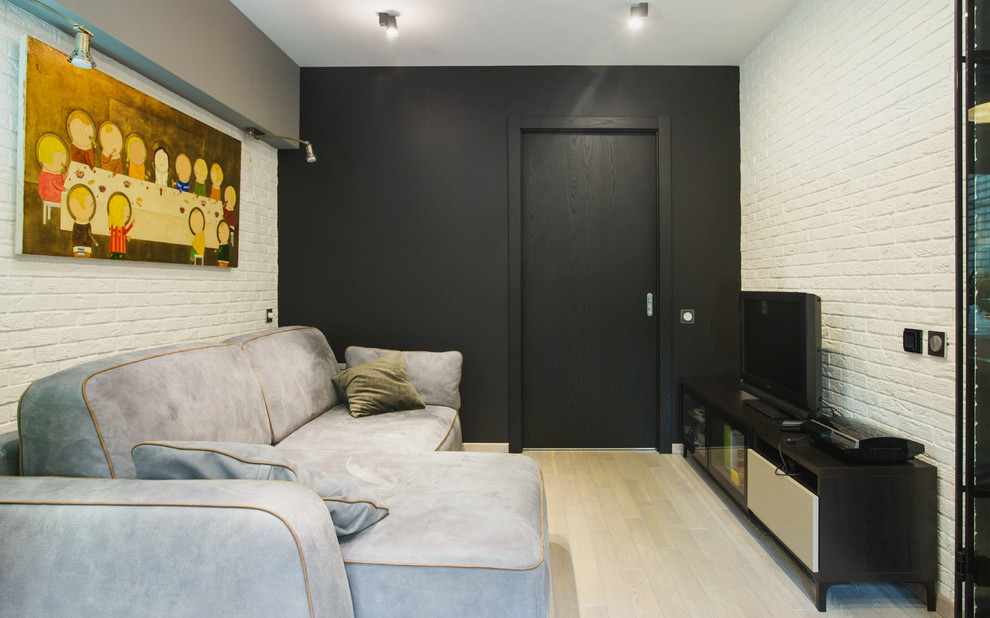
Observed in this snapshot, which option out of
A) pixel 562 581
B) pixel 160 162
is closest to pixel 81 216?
pixel 160 162

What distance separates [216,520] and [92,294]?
1.52m

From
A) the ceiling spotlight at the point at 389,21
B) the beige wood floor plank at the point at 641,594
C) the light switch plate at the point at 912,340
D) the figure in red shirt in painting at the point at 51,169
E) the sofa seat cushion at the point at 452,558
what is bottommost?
Answer: the beige wood floor plank at the point at 641,594

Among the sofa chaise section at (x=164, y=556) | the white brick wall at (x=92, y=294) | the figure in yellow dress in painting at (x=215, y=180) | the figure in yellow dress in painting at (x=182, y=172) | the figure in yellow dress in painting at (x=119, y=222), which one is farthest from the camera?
the figure in yellow dress in painting at (x=215, y=180)

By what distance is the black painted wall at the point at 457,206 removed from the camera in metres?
3.53

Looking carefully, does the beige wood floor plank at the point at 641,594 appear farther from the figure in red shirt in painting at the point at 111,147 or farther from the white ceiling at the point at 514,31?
the white ceiling at the point at 514,31

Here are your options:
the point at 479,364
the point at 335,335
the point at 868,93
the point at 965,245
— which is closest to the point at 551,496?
the point at 479,364

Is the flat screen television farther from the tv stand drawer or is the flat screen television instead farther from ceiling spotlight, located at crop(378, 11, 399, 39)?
ceiling spotlight, located at crop(378, 11, 399, 39)

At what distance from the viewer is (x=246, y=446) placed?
51.5 inches

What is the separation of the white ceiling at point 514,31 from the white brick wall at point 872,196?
1.22 feet

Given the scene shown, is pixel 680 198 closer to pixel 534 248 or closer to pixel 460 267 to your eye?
pixel 534 248

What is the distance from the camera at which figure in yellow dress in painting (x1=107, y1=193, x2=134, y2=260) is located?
208cm

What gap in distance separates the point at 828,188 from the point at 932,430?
124 cm

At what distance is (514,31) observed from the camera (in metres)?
3.04

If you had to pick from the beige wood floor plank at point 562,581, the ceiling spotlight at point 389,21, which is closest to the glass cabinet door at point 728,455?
the beige wood floor plank at point 562,581
